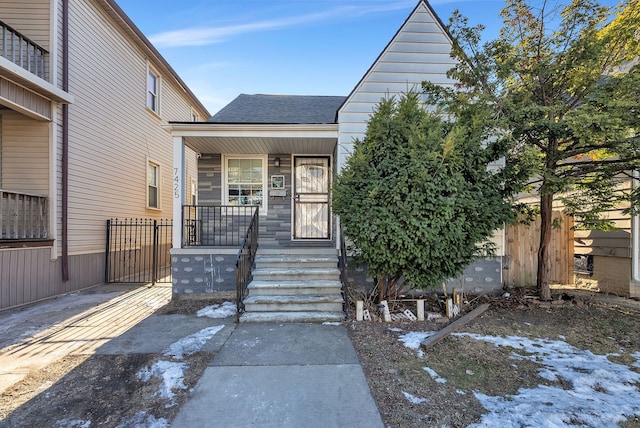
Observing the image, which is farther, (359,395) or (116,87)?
(116,87)

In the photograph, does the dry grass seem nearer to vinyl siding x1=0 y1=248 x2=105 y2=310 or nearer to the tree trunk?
the tree trunk

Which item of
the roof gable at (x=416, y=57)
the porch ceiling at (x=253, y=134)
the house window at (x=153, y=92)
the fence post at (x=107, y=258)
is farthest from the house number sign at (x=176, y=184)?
the house window at (x=153, y=92)

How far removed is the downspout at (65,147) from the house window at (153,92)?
10.8 ft

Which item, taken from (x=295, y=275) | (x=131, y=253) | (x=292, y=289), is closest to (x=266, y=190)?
(x=295, y=275)

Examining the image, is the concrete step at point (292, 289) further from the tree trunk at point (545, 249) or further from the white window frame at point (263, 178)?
the tree trunk at point (545, 249)

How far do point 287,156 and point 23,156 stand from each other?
526 cm

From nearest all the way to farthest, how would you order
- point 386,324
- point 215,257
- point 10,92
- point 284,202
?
point 386,324 < point 10,92 < point 215,257 < point 284,202

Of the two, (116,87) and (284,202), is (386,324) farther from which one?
(116,87)

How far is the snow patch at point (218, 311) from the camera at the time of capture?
475 cm

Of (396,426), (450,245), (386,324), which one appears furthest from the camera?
(386,324)

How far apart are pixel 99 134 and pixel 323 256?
637cm

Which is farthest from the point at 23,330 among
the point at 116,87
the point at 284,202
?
the point at 116,87

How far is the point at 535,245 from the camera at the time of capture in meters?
6.28

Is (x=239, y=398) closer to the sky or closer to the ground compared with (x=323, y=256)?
closer to the ground
